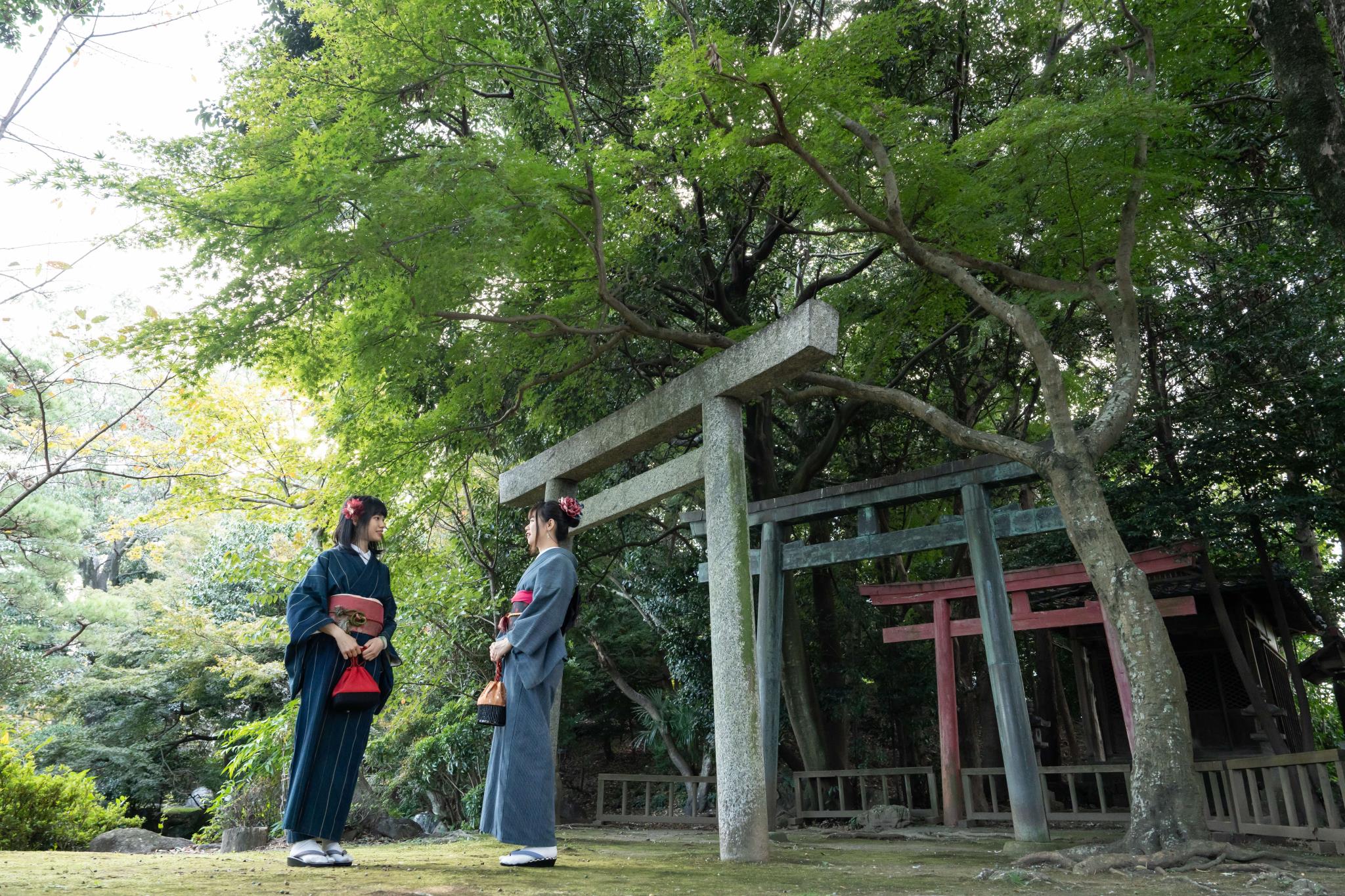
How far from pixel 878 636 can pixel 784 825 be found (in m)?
4.32

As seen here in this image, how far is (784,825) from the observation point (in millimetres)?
10180

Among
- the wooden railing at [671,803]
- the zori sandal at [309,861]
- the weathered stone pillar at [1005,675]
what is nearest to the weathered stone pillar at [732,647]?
the zori sandal at [309,861]

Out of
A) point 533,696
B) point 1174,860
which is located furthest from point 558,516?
point 1174,860

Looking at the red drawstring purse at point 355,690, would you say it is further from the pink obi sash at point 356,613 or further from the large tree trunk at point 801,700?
the large tree trunk at point 801,700

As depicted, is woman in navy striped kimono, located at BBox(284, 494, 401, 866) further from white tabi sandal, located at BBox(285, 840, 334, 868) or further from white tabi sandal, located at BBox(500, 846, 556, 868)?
white tabi sandal, located at BBox(500, 846, 556, 868)

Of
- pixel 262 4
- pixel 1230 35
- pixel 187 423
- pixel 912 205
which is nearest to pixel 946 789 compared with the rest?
pixel 912 205

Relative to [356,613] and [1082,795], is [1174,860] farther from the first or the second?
[1082,795]

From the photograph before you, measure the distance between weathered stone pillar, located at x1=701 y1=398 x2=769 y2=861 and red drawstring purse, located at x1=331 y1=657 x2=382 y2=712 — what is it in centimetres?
196

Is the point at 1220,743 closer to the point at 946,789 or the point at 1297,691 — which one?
the point at 1297,691

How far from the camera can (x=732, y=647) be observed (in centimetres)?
510

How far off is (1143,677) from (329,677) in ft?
15.0

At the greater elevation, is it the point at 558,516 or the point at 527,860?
the point at 558,516

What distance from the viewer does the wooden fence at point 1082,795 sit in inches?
226

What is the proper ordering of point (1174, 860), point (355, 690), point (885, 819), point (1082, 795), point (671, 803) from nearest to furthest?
point (355, 690) → point (1174, 860) → point (885, 819) → point (671, 803) → point (1082, 795)
